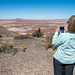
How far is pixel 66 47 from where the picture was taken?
1537 mm

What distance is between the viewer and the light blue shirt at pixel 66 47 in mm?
1507

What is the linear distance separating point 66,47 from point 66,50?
5 centimetres

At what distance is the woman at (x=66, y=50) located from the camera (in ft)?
4.91

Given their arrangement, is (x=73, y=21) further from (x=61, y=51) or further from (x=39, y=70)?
(x=39, y=70)

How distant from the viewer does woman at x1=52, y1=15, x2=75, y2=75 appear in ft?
4.91

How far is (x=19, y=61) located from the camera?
4219 mm

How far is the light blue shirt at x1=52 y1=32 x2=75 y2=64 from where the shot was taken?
4.94 feet

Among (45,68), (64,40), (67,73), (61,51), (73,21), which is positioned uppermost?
(73,21)

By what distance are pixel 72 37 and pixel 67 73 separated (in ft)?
1.96

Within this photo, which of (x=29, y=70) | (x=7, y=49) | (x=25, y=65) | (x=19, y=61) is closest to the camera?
(x=29, y=70)

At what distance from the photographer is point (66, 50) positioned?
1548 mm

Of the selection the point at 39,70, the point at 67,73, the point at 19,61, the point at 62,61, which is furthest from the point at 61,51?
the point at 19,61

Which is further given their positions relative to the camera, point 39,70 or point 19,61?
point 19,61

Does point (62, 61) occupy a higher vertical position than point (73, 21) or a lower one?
lower
